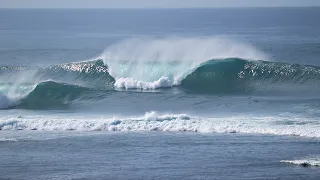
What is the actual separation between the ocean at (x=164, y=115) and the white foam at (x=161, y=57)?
0.23 feet

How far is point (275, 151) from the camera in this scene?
927 inches

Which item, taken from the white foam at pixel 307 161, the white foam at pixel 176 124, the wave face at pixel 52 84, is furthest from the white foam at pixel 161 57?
the white foam at pixel 307 161

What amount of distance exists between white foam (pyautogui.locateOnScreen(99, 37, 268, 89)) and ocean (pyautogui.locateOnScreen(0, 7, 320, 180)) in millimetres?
69

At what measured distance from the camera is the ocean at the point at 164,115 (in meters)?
22.2

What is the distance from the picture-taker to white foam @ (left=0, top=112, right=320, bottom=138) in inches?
1070

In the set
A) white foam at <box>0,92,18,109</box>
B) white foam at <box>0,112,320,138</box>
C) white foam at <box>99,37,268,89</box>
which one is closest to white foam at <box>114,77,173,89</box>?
white foam at <box>99,37,268,89</box>

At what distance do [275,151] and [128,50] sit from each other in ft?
79.2

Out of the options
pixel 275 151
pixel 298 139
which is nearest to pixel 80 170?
pixel 275 151

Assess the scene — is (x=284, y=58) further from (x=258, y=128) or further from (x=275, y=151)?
(x=275, y=151)

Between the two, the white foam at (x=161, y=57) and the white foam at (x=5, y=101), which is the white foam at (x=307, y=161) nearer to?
the white foam at (x=5, y=101)

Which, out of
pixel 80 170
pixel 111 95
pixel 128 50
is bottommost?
pixel 80 170

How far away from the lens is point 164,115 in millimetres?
30594

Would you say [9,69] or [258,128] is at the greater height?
[9,69]

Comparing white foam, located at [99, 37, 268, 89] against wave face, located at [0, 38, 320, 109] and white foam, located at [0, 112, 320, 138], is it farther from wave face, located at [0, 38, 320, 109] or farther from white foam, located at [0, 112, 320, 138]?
white foam, located at [0, 112, 320, 138]
